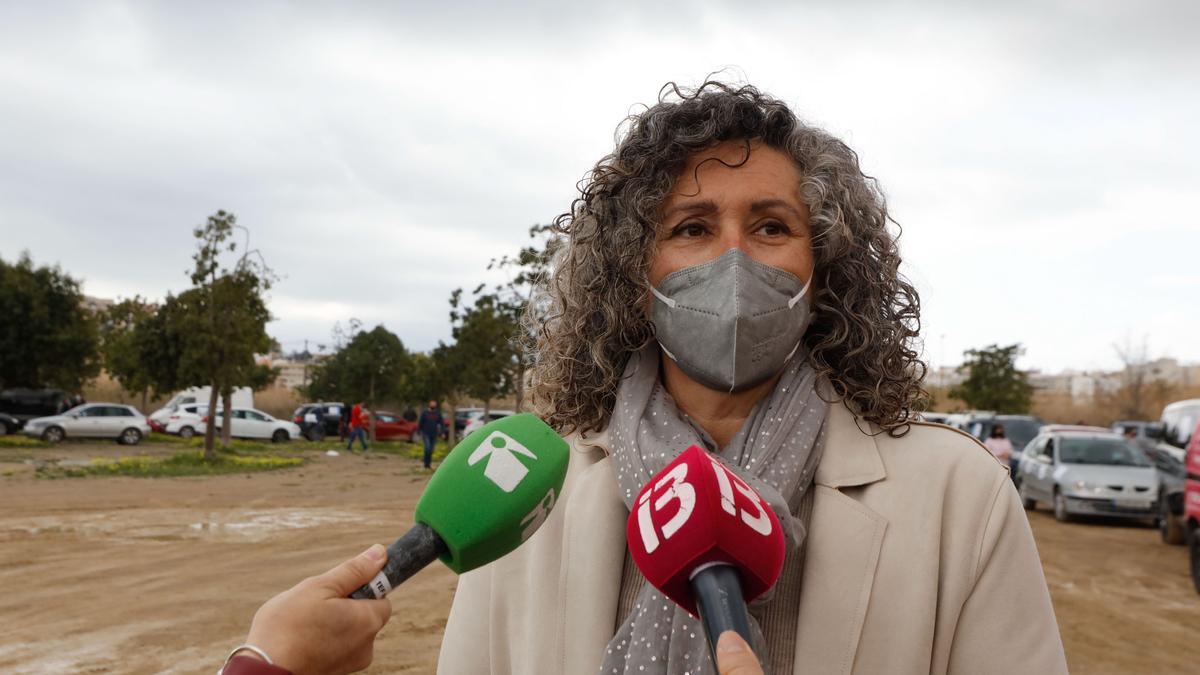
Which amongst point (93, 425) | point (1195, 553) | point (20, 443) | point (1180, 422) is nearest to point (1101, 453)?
point (1180, 422)

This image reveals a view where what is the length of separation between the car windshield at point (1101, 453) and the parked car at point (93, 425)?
26.3 meters

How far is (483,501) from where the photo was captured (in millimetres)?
1599

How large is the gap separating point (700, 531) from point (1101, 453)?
17162 millimetres

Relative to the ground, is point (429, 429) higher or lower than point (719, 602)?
lower

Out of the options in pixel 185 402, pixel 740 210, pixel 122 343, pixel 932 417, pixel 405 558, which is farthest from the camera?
pixel 185 402

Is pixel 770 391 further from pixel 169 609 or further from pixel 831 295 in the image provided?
pixel 169 609

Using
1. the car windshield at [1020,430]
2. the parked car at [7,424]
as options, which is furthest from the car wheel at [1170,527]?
the parked car at [7,424]

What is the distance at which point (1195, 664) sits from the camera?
7.70 metres

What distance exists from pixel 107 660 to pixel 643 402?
616 cm

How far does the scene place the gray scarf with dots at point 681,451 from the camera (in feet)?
6.32

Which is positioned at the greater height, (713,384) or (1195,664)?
(713,384)

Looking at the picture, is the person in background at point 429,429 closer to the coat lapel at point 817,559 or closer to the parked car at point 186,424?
the parked car at point 186,424

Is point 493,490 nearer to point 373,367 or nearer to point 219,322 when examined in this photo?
point 219,322

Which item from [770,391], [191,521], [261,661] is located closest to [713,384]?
[770,391]
